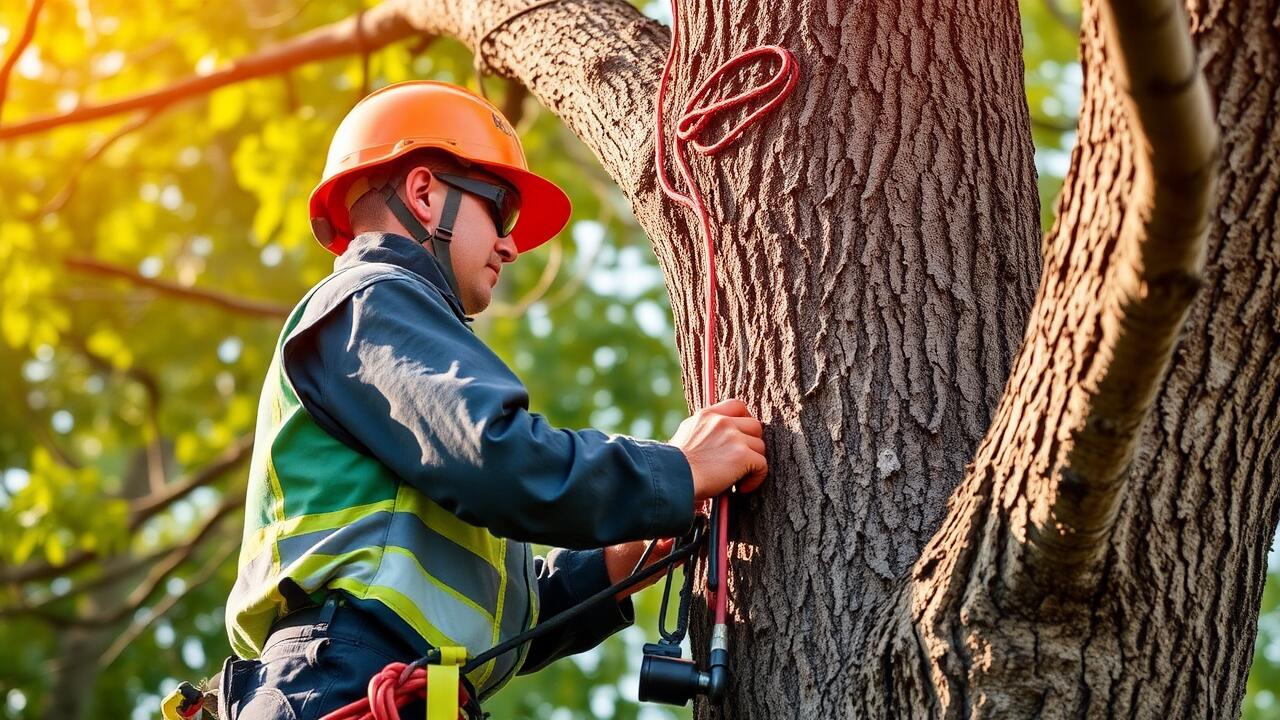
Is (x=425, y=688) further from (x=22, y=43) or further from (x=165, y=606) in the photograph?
(x=165, y=606)

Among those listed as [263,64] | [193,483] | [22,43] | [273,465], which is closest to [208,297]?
[263,64]

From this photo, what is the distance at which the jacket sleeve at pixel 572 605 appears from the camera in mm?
2656

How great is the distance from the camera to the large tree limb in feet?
4.15

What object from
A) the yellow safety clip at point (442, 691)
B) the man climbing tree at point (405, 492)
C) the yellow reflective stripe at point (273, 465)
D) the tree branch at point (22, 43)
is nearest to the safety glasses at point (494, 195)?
the man climbing tree at point (405, 492)

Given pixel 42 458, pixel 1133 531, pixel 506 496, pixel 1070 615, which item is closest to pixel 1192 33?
pixel 1133 531

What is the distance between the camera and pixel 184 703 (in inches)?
99.2

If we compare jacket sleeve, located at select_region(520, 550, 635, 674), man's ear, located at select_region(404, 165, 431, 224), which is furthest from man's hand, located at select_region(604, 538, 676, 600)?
man's ear, located at select_region(404, 165, 431, 224)

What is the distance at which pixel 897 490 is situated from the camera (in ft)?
7.04

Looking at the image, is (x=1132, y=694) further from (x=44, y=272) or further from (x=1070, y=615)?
(x=44, y=272)

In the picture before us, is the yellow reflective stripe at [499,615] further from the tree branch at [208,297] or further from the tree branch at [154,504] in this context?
the tree branch at [154,504]

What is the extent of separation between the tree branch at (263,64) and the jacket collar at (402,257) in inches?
83.5

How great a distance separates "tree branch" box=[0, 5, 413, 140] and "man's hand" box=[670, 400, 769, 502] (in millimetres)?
2619

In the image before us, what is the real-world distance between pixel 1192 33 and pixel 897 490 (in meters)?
0.83

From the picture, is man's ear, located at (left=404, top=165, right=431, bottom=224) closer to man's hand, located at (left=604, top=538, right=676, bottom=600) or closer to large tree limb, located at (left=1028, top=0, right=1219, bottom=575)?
man's hand, located at (left=604, top=538, right=676, bottom=600)
